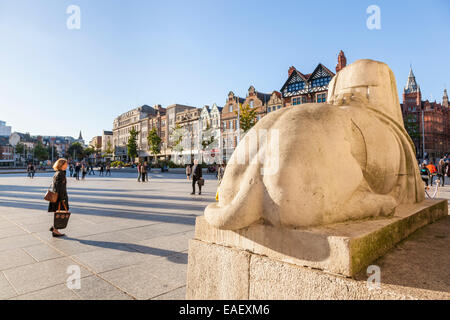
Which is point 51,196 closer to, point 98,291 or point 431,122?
point 98,291

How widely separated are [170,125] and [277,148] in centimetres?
6701

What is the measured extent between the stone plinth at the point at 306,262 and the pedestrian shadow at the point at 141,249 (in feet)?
5.18

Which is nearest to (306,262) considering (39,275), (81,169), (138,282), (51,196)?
(138,282)

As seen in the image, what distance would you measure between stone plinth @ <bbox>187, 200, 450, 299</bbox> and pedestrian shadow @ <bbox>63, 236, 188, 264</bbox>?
62.1 inches

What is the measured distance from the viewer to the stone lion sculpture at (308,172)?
177 cm

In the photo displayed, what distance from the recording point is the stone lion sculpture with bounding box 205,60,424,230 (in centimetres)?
177

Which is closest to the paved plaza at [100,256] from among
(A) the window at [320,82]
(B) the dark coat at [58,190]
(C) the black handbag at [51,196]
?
(B) the dark coat at [58,190]

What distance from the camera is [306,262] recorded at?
1677 mm

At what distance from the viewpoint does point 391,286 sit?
145 centimetres

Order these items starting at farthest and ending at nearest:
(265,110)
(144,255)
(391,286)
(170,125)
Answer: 1. (170,125)
2. (265,110)
3. (144,255)
4. (391,286)

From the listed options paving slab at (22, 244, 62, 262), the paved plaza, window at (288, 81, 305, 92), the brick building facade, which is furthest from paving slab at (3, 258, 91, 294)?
the brick building facade

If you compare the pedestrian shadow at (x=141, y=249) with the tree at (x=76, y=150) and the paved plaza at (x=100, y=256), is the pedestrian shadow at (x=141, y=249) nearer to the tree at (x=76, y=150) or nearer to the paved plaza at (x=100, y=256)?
the paved plaza at (x=100, y=256)
